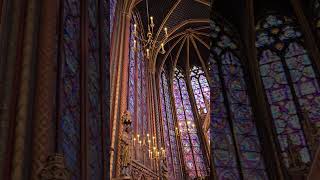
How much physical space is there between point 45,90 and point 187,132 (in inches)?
557

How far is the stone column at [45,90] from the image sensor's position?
120 inches

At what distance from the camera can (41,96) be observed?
3322 mm

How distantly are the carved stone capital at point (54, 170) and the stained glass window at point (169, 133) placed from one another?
11933 millimetres

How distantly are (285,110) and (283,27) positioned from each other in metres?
3.50

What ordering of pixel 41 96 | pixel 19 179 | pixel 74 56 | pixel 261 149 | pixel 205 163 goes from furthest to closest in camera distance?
pixel 205 163 < pixel 261 149 < pixel 74 56 < pixel 41 96 < pixel 19 179

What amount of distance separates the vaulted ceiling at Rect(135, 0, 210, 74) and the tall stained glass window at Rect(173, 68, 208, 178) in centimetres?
108

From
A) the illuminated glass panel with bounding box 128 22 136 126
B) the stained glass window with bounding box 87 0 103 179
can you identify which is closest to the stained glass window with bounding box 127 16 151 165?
the illuminated glass panel with bounding box 128 22 136 126

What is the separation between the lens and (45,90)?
3365 mm

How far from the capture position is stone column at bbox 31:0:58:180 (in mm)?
3051

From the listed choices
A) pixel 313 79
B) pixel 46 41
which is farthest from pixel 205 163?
pixel 46 41

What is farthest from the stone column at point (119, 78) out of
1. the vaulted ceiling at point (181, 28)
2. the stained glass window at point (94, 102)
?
the stained glass window at point (94, 102)

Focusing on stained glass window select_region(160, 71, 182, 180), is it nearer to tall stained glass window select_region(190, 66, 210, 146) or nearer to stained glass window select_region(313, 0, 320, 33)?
tall stained glass window select_region(190, 66, 210, 146)

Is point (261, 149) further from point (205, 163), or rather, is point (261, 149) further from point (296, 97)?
point (205, 163)

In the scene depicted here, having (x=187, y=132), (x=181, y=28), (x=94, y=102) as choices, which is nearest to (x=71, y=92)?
(x=94, y=102)
